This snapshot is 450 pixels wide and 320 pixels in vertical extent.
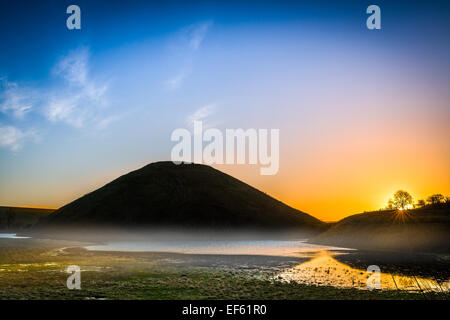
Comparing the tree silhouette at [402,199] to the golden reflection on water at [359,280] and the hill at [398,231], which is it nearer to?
the hill at [398,231]

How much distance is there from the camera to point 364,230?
81562 mm

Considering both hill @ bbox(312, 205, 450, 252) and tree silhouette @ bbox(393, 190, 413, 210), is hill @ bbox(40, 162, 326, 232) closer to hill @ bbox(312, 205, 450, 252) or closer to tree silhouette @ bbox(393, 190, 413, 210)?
tree silhouette @ bbox(393, 190, 413, 210)

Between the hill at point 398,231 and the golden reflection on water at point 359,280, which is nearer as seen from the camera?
the golden reflection on water at point 359,280

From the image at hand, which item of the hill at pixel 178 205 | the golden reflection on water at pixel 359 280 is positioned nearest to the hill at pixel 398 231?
the golden reflection on water at pixel 359 280

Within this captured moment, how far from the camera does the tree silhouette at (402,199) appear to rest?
138 metres

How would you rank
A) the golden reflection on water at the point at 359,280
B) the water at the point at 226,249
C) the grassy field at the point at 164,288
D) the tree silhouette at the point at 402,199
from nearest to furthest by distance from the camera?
the grassy field at the point at 164,288, the golden reflection on water at the point at 359,280, the water at the point at 226,249, the tree silhouette at the point at 402,199

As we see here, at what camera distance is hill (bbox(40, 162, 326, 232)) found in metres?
150

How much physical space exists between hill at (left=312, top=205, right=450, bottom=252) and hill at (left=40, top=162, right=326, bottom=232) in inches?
2675

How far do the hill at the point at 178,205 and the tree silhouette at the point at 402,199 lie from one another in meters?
34.4

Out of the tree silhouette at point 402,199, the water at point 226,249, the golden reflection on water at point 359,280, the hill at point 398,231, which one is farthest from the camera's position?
the tree silhouette at point 402,199

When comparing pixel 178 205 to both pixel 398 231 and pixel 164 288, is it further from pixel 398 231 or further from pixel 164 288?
pixel 164 288

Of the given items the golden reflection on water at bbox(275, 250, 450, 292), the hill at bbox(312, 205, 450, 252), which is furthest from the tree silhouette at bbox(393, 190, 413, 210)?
the golden reflection on water at bbox(275, 250, 450, 292)
